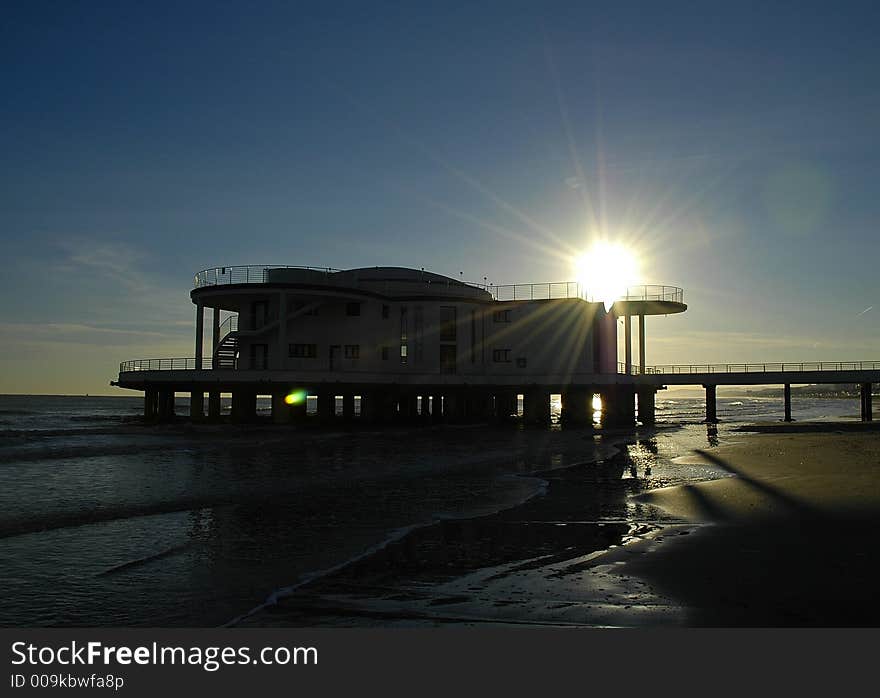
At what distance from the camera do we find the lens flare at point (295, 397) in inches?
1650

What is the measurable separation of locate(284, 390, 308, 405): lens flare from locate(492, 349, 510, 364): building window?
13.8 meters

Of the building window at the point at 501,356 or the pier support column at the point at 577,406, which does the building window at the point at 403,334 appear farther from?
the pier support column at the point at 577,406

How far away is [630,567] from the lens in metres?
8.65

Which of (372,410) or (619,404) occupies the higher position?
(619,404)

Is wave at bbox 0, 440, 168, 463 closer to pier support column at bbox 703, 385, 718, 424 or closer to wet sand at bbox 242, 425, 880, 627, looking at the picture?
wet sand at bbox 242, 425, 880, 627

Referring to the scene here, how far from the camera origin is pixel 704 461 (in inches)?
883

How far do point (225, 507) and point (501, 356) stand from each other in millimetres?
36823

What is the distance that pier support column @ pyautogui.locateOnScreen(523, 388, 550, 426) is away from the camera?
1890 inches

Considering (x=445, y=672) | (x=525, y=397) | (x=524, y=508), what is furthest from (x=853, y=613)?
(x=525, y=397)

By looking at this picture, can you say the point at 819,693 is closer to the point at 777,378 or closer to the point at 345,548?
the point at 345,548

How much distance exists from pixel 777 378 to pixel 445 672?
5135cm

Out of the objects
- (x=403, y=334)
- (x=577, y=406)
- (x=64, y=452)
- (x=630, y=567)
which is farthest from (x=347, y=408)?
(x=630, y=567)

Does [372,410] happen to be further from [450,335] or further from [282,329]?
[282,329]

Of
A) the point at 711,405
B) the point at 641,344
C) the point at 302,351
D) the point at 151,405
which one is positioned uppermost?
the point at 641,344
